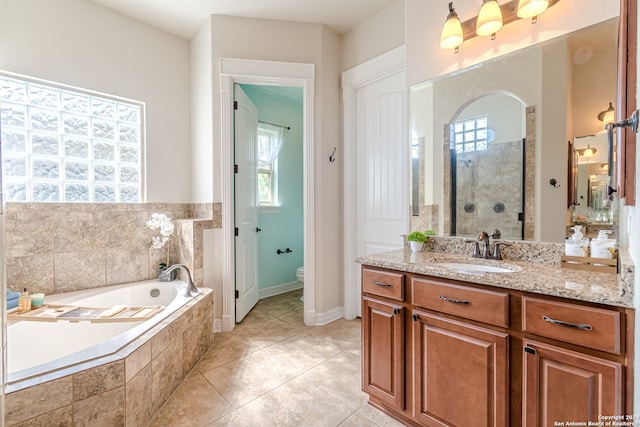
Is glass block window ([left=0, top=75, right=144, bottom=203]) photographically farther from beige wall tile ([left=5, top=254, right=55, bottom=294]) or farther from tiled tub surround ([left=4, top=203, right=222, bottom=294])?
beige wall tile ([left=5, top=254, right=55, bottom=294])

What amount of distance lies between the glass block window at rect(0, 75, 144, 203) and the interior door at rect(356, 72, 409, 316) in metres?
2.19

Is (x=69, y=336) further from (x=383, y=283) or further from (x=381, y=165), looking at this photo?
(x=381, y=165)

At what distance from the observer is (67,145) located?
2.38 meters

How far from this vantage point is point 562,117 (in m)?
1.46

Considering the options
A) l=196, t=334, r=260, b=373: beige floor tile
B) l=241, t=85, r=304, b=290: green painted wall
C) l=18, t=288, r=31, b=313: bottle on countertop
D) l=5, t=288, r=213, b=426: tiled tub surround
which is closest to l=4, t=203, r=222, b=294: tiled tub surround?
l=18, t=288, r=31, b=313: bottle on countertop

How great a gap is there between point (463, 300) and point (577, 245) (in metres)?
0.65

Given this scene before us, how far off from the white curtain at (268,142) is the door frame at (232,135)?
1070 millimetres

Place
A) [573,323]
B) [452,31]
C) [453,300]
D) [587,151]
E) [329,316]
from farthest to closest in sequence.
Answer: [329,316], [452,31], [587,151], [453,300], [573,323]

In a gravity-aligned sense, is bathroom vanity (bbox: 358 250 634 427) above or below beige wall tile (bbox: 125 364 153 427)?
above

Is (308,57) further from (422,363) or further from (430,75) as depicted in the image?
(422,363)

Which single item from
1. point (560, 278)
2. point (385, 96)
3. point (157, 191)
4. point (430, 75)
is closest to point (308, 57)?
point (385, 96)

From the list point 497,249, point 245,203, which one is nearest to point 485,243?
point 497,249

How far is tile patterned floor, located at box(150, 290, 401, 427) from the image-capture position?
1.58 metres

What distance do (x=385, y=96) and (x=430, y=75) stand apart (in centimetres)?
77
